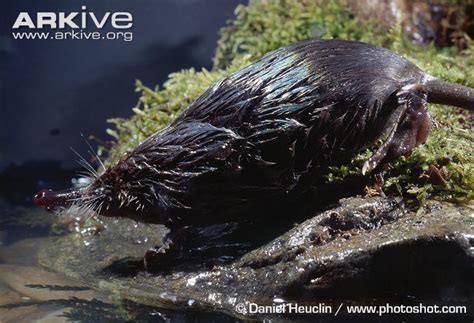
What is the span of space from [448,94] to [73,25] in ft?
12.0

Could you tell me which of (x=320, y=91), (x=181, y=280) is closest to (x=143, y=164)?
(x=181, y=280)

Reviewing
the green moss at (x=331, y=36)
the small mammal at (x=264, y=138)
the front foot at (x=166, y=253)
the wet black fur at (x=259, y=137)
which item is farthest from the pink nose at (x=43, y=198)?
the green moss at (x=331, y=36)

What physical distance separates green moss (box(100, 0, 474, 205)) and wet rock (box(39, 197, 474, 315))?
298mm

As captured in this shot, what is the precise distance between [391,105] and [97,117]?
366 centimetres

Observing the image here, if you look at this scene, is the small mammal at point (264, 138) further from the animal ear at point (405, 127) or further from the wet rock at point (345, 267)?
the wet rock at point (345, 267)

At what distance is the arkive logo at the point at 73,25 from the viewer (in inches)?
269

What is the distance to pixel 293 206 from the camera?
191 inches

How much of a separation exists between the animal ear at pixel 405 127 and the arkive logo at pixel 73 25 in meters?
3.23

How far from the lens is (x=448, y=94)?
4.98 m

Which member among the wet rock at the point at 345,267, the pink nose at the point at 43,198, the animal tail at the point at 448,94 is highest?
the animal tail at the point at 448,94

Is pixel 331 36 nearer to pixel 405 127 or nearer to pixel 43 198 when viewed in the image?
pixel 405 127

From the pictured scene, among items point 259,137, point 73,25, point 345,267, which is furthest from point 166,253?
point 73,25

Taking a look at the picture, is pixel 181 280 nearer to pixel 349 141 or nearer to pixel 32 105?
pixel 349 141

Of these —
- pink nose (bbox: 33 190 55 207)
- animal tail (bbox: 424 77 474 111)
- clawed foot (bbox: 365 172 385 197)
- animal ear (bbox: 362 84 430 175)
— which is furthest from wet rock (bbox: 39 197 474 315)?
animal tail (bbox: 424 77 474 111)
